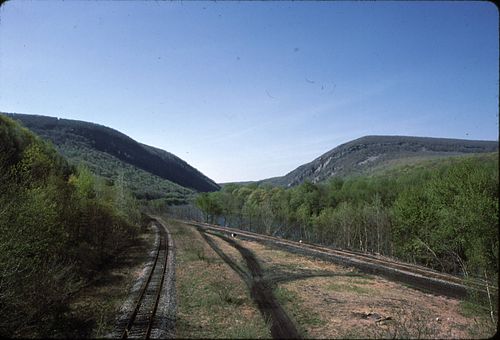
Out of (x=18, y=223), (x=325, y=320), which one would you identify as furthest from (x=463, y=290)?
(x=18, y=223)

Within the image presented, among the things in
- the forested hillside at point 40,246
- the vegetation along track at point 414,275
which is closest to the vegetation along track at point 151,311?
the forested hillside at point 40,246

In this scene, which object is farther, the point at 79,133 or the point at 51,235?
the point at 79,133

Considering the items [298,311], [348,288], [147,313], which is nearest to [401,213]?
[348,288]

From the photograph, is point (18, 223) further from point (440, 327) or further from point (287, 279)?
point (440, 327)

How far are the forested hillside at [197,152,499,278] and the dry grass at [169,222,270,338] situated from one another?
16.6 ft

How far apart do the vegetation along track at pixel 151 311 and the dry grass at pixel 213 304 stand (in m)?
0.37

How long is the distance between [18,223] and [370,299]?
44.2 feet

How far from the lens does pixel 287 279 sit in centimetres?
1803

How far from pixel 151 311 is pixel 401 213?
30156 mm

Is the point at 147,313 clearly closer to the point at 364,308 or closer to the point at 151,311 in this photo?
the point at 151,311

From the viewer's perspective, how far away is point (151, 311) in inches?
435

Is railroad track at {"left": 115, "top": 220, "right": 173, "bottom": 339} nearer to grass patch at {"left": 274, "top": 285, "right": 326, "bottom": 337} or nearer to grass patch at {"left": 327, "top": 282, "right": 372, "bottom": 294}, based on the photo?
grass patch at {"left": 274, "top": 285, "right": 326, "bottom": 337}

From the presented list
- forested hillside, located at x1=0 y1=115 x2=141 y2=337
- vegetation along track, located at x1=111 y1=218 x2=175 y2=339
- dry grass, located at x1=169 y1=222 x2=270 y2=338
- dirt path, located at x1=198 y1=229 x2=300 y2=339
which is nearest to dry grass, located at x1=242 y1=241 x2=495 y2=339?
dirt path, located at x1=198 y1=229 x2=300 y2=339

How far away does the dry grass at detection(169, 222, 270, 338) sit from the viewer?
665cm
